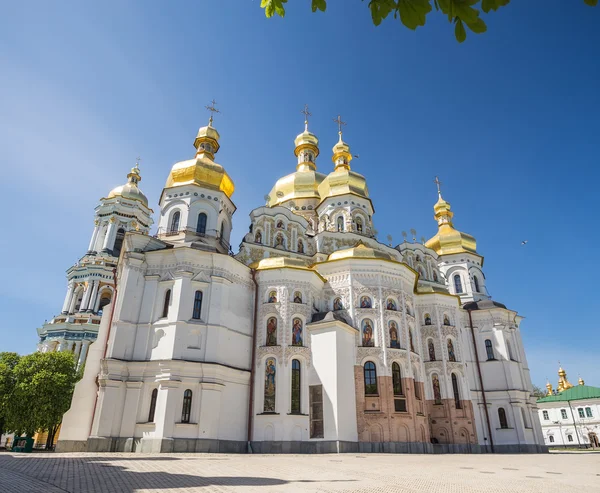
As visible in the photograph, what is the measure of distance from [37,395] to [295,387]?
17.3 metres

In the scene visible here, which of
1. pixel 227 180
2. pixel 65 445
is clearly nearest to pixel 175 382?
pixel 65 445

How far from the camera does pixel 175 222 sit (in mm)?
28328

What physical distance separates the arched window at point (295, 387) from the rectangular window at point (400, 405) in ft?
17.6

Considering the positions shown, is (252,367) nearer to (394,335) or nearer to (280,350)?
(280,350)

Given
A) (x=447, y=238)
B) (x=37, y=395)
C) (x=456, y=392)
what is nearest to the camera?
(x=37, y=395)

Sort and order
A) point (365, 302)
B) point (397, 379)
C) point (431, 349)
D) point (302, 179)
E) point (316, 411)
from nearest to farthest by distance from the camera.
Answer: point (316, 411), point (397, 379), point (365, 302), point (431, 349), point (302, 179)

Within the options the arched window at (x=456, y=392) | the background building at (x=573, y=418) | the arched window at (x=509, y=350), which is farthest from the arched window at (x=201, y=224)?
the background building at (x=573, y=418)

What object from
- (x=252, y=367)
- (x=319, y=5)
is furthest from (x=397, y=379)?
(x=319, y=5)

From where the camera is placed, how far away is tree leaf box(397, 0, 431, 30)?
2.92 m

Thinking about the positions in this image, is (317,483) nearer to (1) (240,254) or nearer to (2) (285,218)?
(1) (240,254)

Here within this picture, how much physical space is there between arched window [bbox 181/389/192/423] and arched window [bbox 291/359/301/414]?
17.5 ft

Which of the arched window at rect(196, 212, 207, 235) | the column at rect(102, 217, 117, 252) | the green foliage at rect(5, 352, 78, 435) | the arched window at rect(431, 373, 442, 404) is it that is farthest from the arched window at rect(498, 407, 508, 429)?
the column at rect(102, 217, 117, 252)

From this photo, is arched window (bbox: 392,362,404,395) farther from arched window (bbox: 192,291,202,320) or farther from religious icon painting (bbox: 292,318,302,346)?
arched window (bbox: 192,291,202,320)

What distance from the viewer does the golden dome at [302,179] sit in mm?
40562
